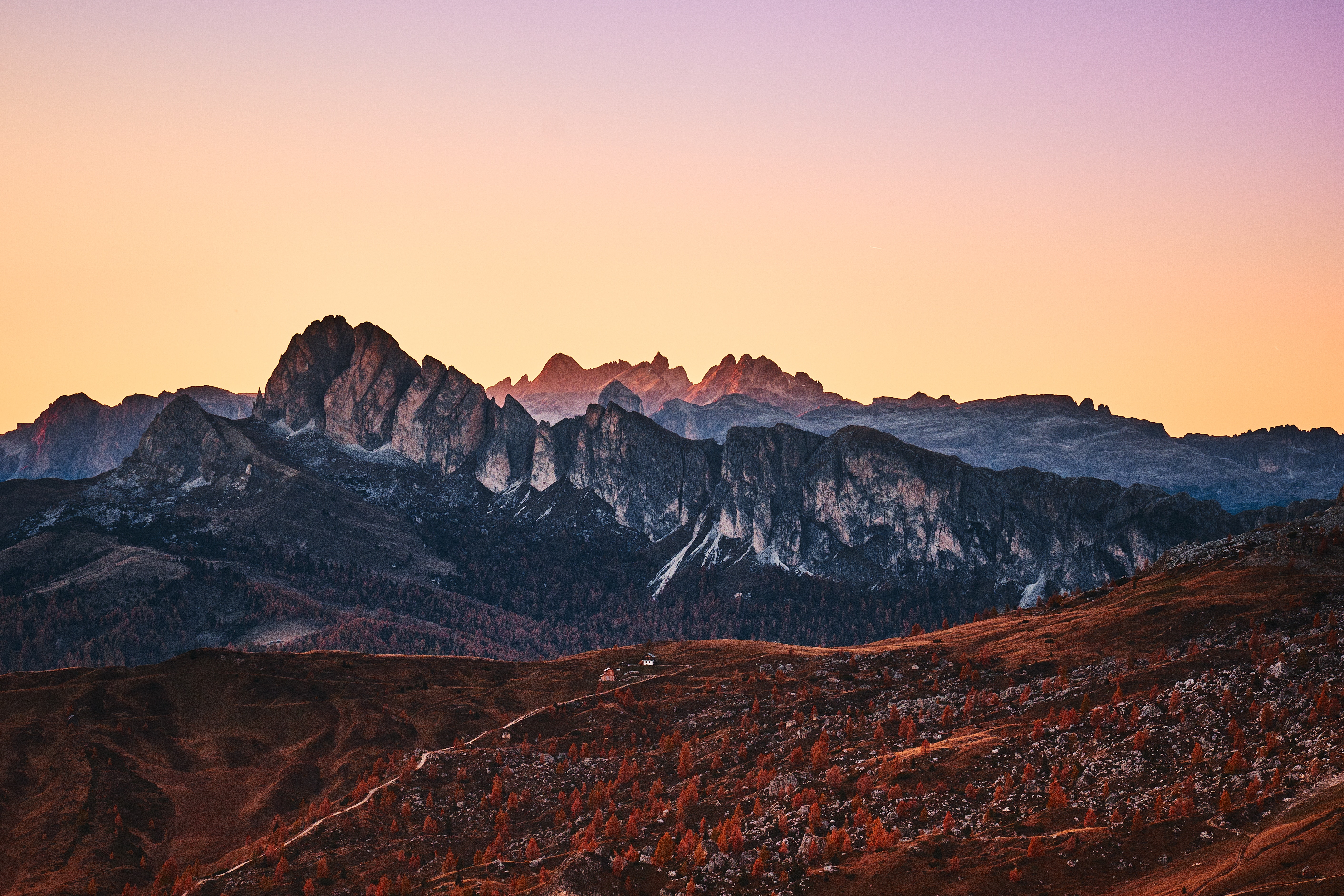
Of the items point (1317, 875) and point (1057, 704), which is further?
point (1057, 704)

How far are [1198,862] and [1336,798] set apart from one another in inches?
613

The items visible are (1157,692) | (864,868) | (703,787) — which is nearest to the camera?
(864,868)

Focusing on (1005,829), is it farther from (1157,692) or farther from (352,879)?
(352,879)

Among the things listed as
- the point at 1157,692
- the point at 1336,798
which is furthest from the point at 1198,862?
the point at 1157,692

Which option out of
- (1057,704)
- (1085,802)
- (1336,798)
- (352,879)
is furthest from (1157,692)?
(352,879)

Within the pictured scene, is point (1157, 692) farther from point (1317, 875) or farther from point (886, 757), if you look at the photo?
point (1317, 875)

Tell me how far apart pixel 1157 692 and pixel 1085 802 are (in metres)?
38.1

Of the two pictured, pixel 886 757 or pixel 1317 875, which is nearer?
pixel 1317 875

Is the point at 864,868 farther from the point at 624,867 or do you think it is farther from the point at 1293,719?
the point at 1293,719

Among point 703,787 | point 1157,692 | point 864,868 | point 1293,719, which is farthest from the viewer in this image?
point 703,787

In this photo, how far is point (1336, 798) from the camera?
379ft

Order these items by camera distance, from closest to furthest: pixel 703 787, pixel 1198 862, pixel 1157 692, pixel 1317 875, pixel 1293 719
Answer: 1. pixel 1317 875
2. pixel 1198 862
3. pixel 1293 719
4. pixel 1157 692
5. pixel 703 787

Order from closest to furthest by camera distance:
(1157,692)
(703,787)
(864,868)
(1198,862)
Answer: (1198,862) → (864,868) → (1157,692) → (703,787)

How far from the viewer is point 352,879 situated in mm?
170500
